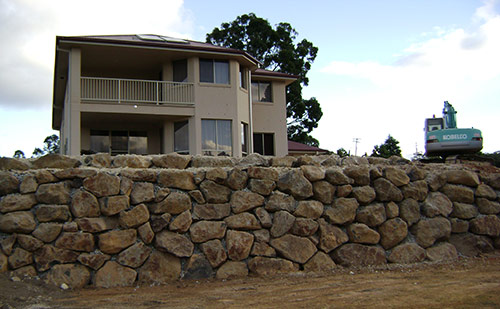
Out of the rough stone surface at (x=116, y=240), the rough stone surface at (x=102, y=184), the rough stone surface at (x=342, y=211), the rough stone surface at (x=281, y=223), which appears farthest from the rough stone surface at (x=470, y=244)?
the rough stone surface at (x=102, y=184)

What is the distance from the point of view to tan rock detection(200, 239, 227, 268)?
795 centimetres

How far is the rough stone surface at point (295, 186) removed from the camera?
8719mm

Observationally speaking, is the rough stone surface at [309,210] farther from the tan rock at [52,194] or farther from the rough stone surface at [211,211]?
the tan rock at [52,194]

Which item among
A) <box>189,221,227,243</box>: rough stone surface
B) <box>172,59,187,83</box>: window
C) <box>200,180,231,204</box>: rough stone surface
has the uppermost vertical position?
<box>172,59,187,83</box>: window

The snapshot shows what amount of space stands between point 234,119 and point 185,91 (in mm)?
2406

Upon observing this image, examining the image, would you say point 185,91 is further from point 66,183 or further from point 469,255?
point 469,255

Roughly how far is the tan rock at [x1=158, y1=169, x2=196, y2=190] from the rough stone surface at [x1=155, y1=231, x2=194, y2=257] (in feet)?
2.83

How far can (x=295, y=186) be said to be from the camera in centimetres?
874

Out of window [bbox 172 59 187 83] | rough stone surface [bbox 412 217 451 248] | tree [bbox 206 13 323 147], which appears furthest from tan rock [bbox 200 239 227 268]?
tree [bbox 206 13 323 147]

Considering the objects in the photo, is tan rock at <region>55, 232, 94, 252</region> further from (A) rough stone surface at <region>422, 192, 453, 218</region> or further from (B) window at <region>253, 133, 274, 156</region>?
(B) window at <region>253, 133, 274, 156</region>

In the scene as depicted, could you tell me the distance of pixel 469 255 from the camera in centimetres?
941

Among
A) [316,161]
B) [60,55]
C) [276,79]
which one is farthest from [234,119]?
[316,161]

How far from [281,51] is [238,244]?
2773 centimetres

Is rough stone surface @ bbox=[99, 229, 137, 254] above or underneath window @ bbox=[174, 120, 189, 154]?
underneath
